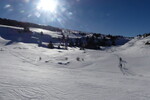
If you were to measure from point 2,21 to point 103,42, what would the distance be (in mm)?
40365

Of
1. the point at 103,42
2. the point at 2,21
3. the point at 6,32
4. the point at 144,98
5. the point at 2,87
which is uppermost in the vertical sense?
the point at 2,21

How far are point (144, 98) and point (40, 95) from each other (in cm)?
270

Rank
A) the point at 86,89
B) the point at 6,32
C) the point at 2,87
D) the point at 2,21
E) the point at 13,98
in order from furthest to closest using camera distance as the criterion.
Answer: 1. the point at 2,21
2. the point at 6,32
3. the point at 86,89
4. the point at 2,87
5. the point at 13,98

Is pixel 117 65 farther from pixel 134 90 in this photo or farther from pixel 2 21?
pixel 2 21

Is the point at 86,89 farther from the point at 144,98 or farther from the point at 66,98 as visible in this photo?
the point at 144,98

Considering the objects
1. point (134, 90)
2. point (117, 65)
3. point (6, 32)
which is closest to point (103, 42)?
point (6, 32)

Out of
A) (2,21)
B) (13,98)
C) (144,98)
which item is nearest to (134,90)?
(144,98)

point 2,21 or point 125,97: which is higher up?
point 2,21

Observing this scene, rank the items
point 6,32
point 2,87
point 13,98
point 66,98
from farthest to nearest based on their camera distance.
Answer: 1. point 6,32
2. point 2,87
3. point 66,98
4. point 13,98

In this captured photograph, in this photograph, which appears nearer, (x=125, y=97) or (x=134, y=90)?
(x=125, y=97)

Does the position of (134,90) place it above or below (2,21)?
below

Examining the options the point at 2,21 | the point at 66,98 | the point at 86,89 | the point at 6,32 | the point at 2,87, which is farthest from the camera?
the point at 2,21

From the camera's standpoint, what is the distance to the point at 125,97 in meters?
3.58

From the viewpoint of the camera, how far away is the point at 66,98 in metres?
3.39
